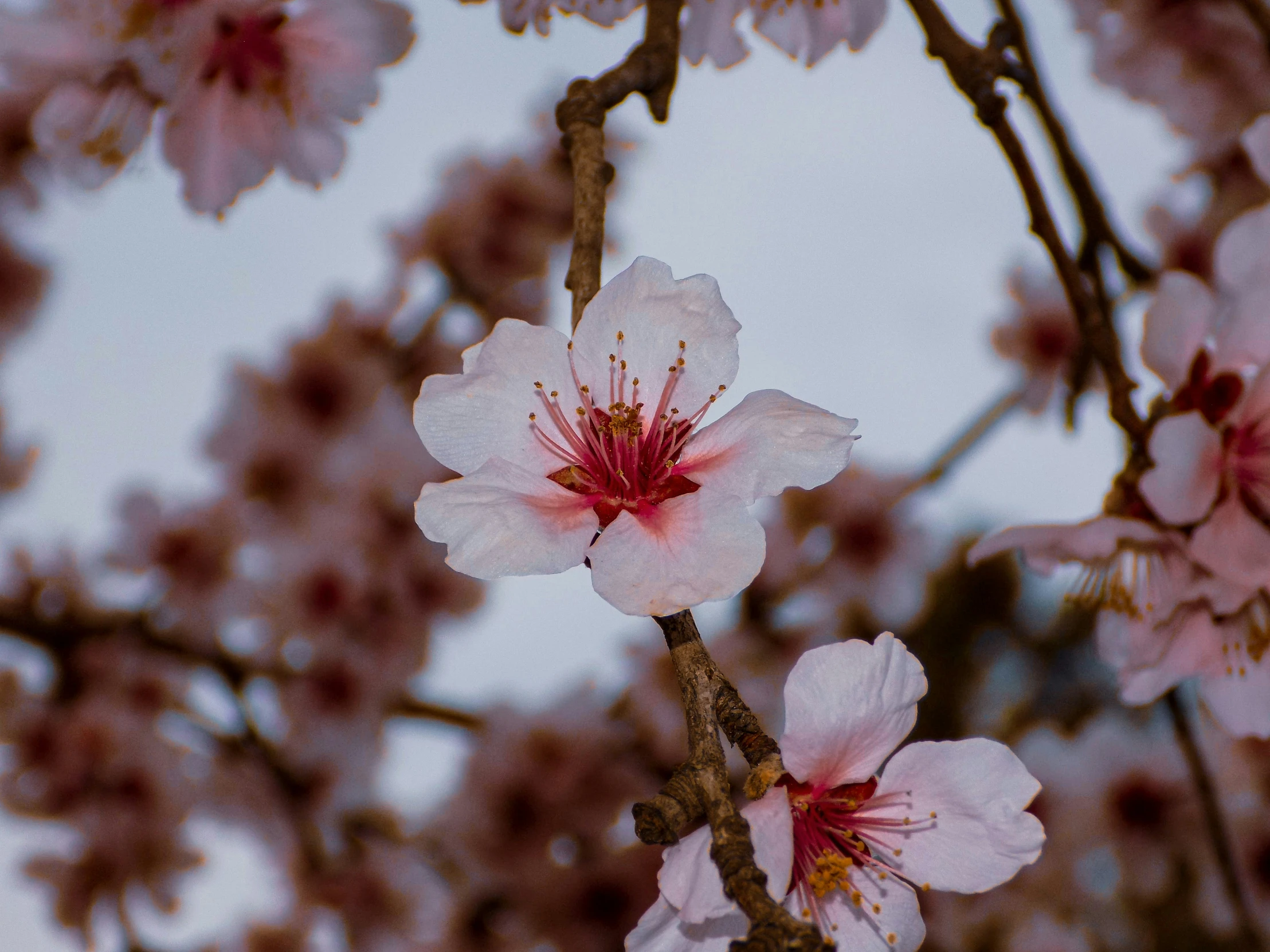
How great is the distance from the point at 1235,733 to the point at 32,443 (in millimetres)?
3513

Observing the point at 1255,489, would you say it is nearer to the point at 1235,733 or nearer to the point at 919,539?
the point at 1235,733

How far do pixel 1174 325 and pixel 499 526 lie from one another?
807 mm

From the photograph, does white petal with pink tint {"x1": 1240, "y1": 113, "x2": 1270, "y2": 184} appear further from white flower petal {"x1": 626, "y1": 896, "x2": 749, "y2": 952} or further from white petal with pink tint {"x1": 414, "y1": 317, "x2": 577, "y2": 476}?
white flower petal {"x1": 626, "y1": 896, "x2": 749, "y2": 952}

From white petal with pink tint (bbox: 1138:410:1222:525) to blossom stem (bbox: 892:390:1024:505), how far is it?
88 cm

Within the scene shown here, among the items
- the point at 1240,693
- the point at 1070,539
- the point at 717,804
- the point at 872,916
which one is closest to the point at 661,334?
the point at 717,804

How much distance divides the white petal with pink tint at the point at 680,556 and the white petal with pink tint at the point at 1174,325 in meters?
0.66

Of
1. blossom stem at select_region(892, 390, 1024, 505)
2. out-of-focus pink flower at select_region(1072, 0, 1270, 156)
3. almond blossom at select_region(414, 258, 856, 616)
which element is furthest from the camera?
out-of-focus pink flower at select_region(1072, 0, 1270, 156)

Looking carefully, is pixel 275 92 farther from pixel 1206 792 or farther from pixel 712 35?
pixel 1206 792

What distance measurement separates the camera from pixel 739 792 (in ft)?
6.86

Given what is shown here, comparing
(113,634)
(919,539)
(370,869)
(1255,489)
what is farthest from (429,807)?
(1255,489)

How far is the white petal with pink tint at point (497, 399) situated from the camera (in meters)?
0.71

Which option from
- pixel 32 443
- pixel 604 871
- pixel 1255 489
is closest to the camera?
pixel 1255 489

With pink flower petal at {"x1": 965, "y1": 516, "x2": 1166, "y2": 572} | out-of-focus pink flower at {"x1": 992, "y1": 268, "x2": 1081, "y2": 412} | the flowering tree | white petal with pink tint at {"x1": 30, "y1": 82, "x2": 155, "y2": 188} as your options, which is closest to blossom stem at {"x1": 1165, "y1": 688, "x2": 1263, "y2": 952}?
the flowering tree

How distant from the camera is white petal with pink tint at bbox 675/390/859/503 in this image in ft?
2.23
